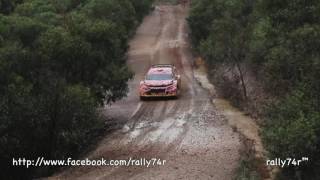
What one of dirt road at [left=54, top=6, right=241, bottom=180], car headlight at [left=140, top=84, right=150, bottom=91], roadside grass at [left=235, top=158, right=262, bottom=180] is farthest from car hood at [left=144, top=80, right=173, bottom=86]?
roadside grass at [left=235, top=158, right=262, bottom=180]

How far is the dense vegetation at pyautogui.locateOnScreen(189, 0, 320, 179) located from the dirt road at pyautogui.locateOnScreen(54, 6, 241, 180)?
257cm

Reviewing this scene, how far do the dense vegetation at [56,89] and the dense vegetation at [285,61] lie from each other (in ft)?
19.7

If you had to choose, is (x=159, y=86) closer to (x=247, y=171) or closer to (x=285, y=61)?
(x=285, y=61)

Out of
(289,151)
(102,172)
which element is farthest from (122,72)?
(289,151)

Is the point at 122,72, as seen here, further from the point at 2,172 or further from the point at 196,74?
the point at 196,74

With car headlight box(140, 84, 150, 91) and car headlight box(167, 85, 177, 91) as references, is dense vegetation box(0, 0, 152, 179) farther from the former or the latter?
car headlight box(167, 85, 177, 91)

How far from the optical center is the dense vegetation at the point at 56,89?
77.6 ft

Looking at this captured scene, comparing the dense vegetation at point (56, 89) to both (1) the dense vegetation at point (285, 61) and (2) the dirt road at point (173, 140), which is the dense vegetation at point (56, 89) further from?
(1) the dense vegetation at point (285, 61)

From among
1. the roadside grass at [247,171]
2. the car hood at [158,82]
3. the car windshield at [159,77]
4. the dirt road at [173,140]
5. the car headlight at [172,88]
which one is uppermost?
the car windshield at [159,77]

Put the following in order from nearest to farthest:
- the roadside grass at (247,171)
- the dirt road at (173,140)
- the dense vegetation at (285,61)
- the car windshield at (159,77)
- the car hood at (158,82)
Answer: the dense vegetation at (285,61), the roadside grass at (247,171), the dirt road at (173,140), the car hood at (158,82), the car windshield at (159,77)

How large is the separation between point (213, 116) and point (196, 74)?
Answer: 51.4 ft

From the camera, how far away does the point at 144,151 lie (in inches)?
926

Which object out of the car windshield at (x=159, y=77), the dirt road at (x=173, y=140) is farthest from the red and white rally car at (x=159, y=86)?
the dirt road at (x=173, y=140)

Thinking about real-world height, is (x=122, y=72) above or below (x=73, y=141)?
above
